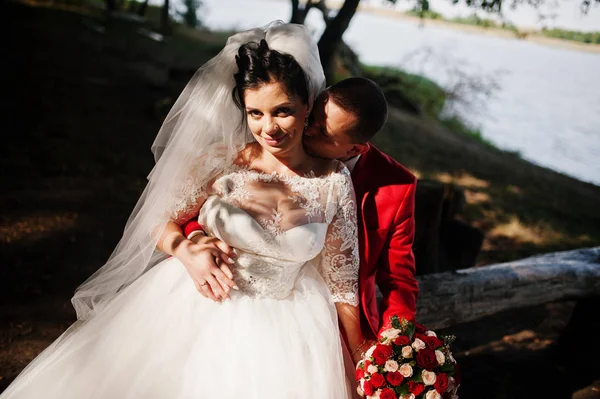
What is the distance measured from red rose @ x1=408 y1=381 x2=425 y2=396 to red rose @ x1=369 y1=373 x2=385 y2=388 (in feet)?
0.36

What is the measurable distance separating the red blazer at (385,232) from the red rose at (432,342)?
37cm

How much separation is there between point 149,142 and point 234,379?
260 inches

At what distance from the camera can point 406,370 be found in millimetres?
1966

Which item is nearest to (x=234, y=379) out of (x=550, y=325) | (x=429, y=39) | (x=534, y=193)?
(x=550, y=325)

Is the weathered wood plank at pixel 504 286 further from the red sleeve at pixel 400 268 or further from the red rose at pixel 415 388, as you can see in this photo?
the red rose at pixel 415 388

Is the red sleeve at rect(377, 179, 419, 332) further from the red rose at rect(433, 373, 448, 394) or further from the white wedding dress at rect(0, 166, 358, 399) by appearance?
the red rose at rect(433, 373, 448, 394)

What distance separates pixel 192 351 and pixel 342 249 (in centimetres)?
80

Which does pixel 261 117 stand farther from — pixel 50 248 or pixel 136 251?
pixel 50 248

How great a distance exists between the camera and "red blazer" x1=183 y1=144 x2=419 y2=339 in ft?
8.12

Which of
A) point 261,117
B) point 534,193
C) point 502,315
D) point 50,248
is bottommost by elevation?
point 534,193

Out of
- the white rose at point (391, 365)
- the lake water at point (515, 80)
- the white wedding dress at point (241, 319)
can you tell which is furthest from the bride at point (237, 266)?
the lake water at point (515, 80)

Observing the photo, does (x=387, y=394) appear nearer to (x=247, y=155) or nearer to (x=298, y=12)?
(x=247, y=155)

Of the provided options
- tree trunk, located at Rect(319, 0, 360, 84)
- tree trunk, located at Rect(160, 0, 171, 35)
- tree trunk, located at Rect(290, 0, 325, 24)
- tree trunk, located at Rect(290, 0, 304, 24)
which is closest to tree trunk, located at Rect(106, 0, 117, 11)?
tree trunk, located at Rect(160, 0, 171, 35)

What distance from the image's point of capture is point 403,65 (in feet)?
53.1
